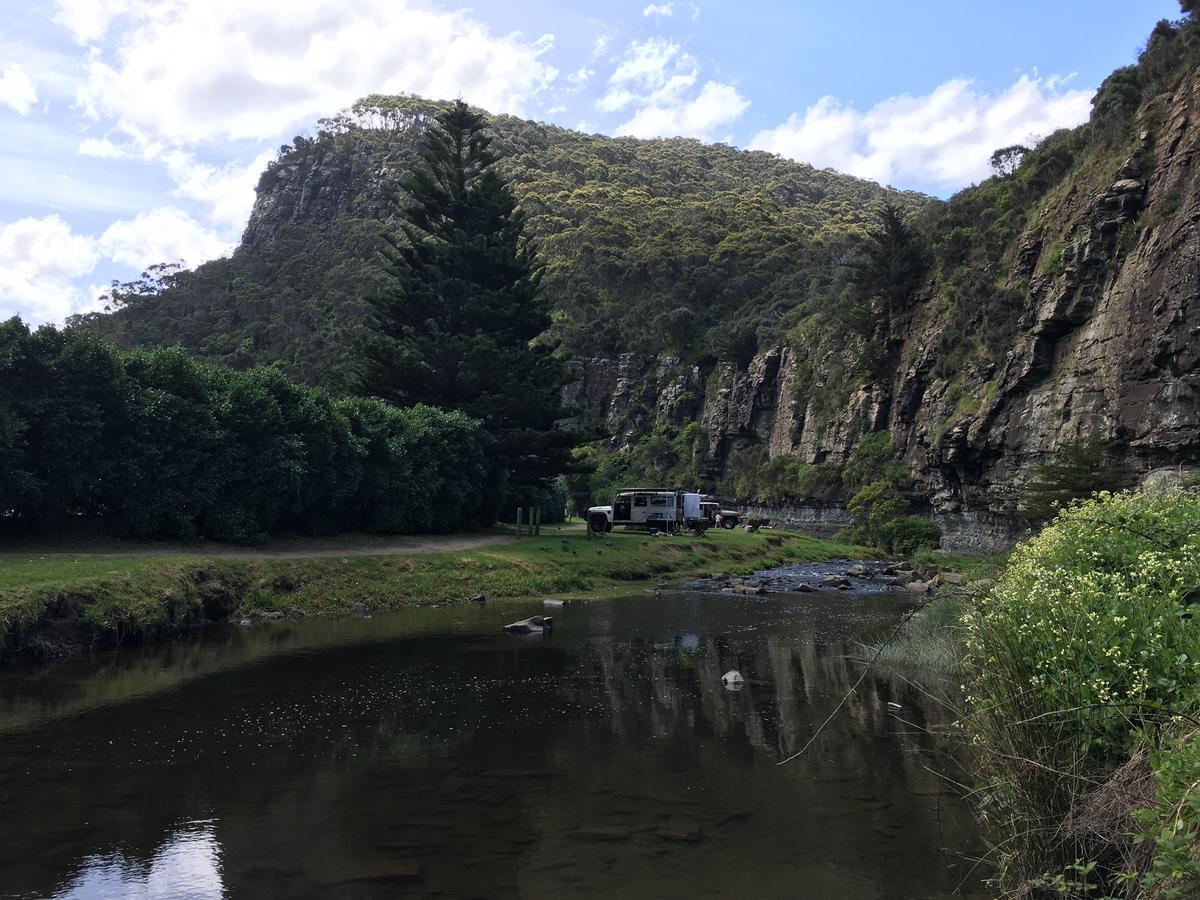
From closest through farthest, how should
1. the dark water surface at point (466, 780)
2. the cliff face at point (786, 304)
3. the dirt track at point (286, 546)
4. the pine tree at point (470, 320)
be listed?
the dark water surface at point (466, 780) < the dirt track at point (286, 546) < the cliff face at point (786, 304) < the pine tree at point (470, 320)

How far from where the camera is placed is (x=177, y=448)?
28.4 m

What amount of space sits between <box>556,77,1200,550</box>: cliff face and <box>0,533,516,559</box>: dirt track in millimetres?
17969

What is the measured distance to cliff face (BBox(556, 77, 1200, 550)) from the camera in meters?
38.0

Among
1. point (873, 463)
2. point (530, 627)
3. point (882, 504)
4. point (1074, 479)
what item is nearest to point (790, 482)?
point (873, 463)

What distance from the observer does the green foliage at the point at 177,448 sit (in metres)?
25.9

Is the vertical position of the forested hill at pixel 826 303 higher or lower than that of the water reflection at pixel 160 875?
higher

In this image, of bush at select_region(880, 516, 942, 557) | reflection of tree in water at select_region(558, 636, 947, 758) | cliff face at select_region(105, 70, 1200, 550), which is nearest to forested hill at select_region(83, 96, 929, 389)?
cliff face at select_region(105, 70, 1200, 550)

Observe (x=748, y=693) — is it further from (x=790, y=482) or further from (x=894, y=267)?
(x=790, y=482)

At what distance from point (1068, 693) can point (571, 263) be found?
117 m

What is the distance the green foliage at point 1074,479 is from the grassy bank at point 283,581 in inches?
541

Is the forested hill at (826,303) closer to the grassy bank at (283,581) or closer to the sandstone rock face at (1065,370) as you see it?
the sandstone rock face at (1065,370)

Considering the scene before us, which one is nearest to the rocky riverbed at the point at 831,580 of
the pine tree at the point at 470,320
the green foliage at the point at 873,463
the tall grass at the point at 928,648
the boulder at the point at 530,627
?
the tall grass at the point at 928,648

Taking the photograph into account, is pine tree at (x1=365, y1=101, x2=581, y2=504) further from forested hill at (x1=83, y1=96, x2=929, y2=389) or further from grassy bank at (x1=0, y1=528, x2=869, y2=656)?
forested hill at (x1=83, y1=96, x2=929, y2=389)

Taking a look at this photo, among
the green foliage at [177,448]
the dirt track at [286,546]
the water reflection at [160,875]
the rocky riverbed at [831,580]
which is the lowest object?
the rocky riverbed at [831,580]
